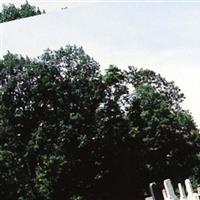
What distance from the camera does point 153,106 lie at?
52094mm

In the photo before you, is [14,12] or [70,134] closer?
[70,134]

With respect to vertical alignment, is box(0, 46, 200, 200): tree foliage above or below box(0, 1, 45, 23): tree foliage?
below

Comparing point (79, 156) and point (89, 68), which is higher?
point (89, 68)

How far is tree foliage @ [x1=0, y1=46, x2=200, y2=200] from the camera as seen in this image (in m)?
39.9

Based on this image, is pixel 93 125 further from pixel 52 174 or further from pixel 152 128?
pixel 152 128

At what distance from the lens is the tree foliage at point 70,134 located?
39938 millimetres

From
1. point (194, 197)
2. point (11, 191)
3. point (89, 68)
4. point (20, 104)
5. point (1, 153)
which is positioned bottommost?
point (194, 197)

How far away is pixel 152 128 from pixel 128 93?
14.8 feet

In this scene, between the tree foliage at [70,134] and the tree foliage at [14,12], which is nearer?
the tree foliage at [70,134]

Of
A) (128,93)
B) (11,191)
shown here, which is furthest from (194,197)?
(128,93)

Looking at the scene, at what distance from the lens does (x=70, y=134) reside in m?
41.3

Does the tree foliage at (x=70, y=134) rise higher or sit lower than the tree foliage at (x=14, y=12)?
lower

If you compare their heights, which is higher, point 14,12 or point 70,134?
point 14,12

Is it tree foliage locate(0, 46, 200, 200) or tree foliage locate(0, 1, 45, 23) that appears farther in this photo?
tree foliage locate(0, 1, 45, 23)
